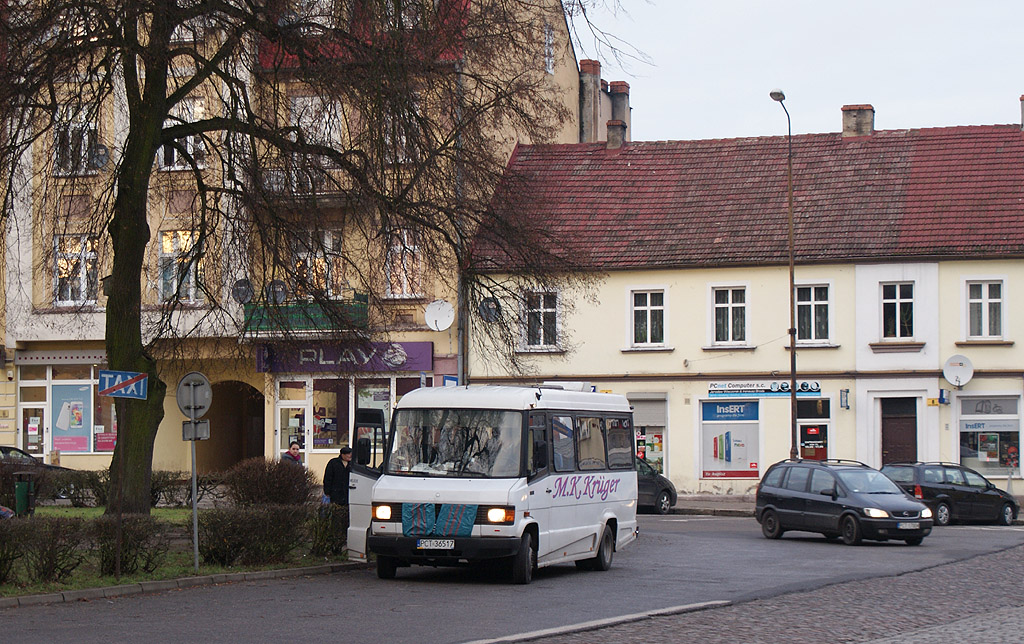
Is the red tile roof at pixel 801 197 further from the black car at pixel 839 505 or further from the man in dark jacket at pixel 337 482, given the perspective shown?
the man in dark jacket at pixel 337 482

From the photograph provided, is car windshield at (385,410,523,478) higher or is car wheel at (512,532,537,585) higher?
car windshield at (385,410,523,478)

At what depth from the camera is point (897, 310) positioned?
39.7 m

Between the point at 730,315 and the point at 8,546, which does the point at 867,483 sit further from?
the point at 8,546

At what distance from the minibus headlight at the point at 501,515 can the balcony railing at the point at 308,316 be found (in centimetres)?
590

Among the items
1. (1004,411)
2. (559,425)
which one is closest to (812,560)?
(559,425)

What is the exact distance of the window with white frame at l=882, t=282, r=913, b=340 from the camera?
130 feet

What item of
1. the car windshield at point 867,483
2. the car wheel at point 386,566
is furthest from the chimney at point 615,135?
the car wheel at point 386,566

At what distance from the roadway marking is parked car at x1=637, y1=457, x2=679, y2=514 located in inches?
824

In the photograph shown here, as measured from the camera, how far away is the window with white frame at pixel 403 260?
20.6m

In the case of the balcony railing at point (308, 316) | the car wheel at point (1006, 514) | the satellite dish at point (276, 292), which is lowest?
the car wheel at point (1006, 514)

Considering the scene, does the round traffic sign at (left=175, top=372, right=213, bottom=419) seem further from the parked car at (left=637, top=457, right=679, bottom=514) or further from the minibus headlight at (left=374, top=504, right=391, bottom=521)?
the parked car at (left=637, top=457, right=679, bottom=514)

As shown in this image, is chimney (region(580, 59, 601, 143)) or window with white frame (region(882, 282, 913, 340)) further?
chimney (region(580, 59, 601, 143))

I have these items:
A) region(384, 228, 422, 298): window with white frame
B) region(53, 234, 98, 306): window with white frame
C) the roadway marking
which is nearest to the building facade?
region(384, 228, 422, 298): window with white frame

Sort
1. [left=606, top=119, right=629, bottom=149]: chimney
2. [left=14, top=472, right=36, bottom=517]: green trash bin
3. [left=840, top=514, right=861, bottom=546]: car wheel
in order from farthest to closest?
[left=606, top=119, right=629, bottom=149]: chimney
[left=840, top=514, right=861, bottom=546]: car wheel
[left=14, top=472, right=36, bottom=517]: green trash bin
